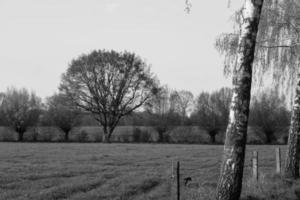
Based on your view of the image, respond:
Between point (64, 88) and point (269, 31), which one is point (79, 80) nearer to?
point (64, 88)

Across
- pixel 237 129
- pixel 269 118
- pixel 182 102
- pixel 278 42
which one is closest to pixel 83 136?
pixel 182 102

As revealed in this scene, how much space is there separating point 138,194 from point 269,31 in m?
7.90

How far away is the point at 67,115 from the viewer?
53.2 meters

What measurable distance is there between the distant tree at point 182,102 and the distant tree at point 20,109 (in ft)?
79.1

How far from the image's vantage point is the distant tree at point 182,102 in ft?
212

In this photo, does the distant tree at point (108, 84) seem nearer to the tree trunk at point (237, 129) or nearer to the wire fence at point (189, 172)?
the wire fence at point (189, 172)

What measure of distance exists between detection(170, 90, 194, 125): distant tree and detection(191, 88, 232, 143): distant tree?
195cm

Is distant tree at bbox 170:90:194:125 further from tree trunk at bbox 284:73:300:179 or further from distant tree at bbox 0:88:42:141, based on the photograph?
tree trunk at bbox 284:73:300:179

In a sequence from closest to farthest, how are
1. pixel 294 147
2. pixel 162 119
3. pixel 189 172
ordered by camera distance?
pixel 294 147
pixel 189 172
pixel 162 119

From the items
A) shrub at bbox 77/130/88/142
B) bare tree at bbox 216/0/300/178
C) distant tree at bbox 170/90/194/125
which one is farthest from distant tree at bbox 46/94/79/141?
bare tree at bbox 216/0/300/178

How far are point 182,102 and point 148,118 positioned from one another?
42.1ft

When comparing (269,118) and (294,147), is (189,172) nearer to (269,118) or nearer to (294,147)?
(294,147)

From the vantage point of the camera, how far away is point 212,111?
62438 millimetres

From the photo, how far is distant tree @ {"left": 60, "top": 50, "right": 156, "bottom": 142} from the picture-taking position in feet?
155
